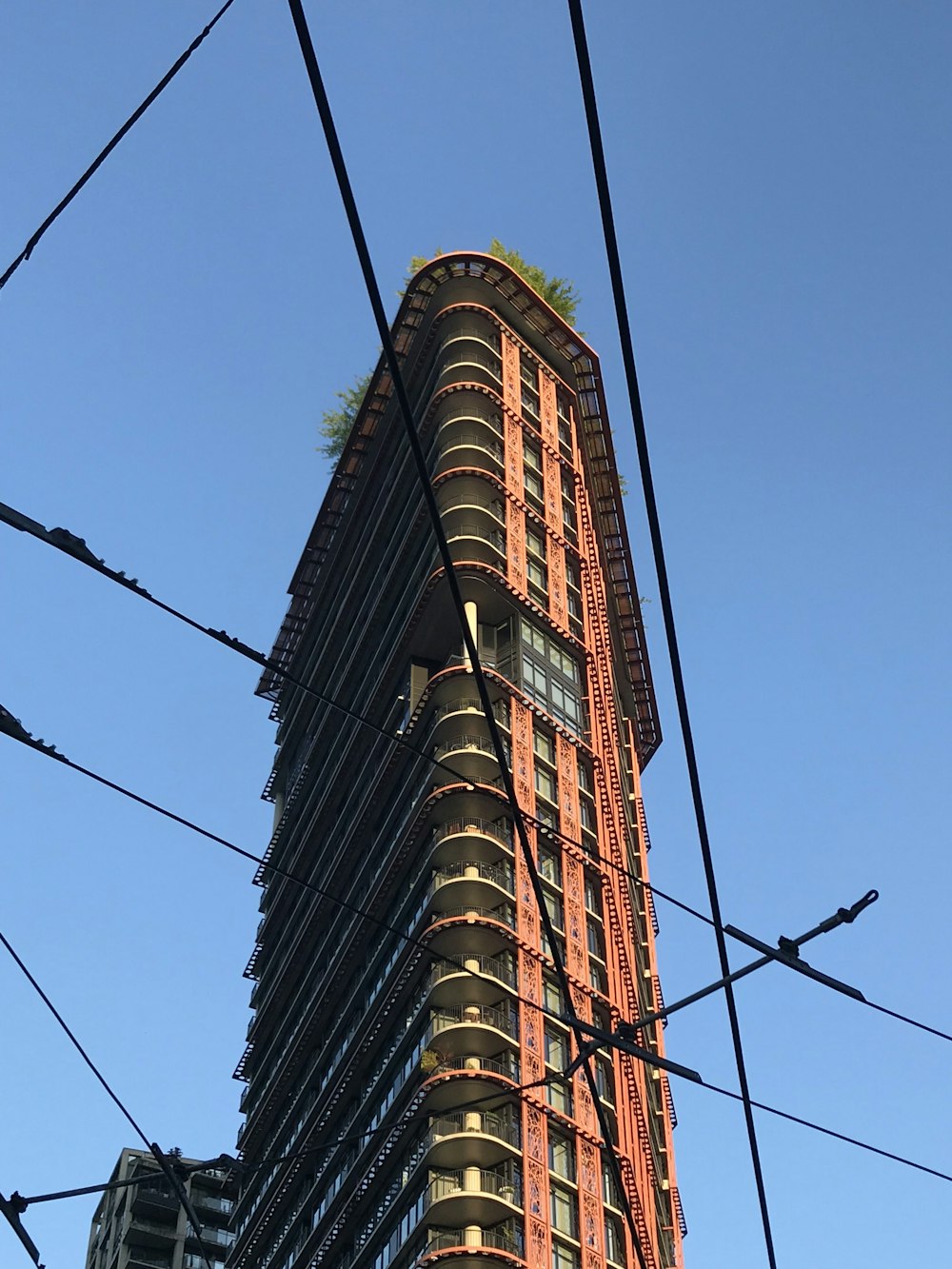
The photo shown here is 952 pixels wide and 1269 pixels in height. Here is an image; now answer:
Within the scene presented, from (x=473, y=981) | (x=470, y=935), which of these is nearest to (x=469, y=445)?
(x=470, y=935)

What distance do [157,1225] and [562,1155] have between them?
211 ft

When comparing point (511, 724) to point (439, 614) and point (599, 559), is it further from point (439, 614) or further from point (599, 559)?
point (599, 559)

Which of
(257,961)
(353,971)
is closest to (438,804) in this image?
(353,971)

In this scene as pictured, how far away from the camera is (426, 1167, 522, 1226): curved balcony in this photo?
57.7 meters

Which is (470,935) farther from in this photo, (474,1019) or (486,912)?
(474,1019)

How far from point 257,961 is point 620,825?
24.7 metres

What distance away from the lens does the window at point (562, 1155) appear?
2394 inches

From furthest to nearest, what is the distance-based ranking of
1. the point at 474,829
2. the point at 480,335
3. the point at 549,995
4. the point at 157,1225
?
the point at 157,1225 < the point at 480,335 < the point at 474,829 < the point at 549,995

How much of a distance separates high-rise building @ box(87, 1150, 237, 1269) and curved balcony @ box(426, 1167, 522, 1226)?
5882 centimetres

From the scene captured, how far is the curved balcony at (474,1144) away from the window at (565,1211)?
2.23 m

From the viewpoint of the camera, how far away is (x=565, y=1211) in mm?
60250

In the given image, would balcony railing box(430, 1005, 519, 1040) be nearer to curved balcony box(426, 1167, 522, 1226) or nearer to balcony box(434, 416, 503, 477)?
curved balcony box(426, 1167, 522, 1226)

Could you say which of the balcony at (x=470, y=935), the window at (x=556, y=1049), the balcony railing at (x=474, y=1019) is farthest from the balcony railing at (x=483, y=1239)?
the balcony at (x=470, y=935)

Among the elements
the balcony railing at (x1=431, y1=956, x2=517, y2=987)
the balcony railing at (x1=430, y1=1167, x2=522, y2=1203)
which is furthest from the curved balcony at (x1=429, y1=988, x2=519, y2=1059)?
the balcony railing at (x1=430, y1=1167, x2=522, y2=1203)
